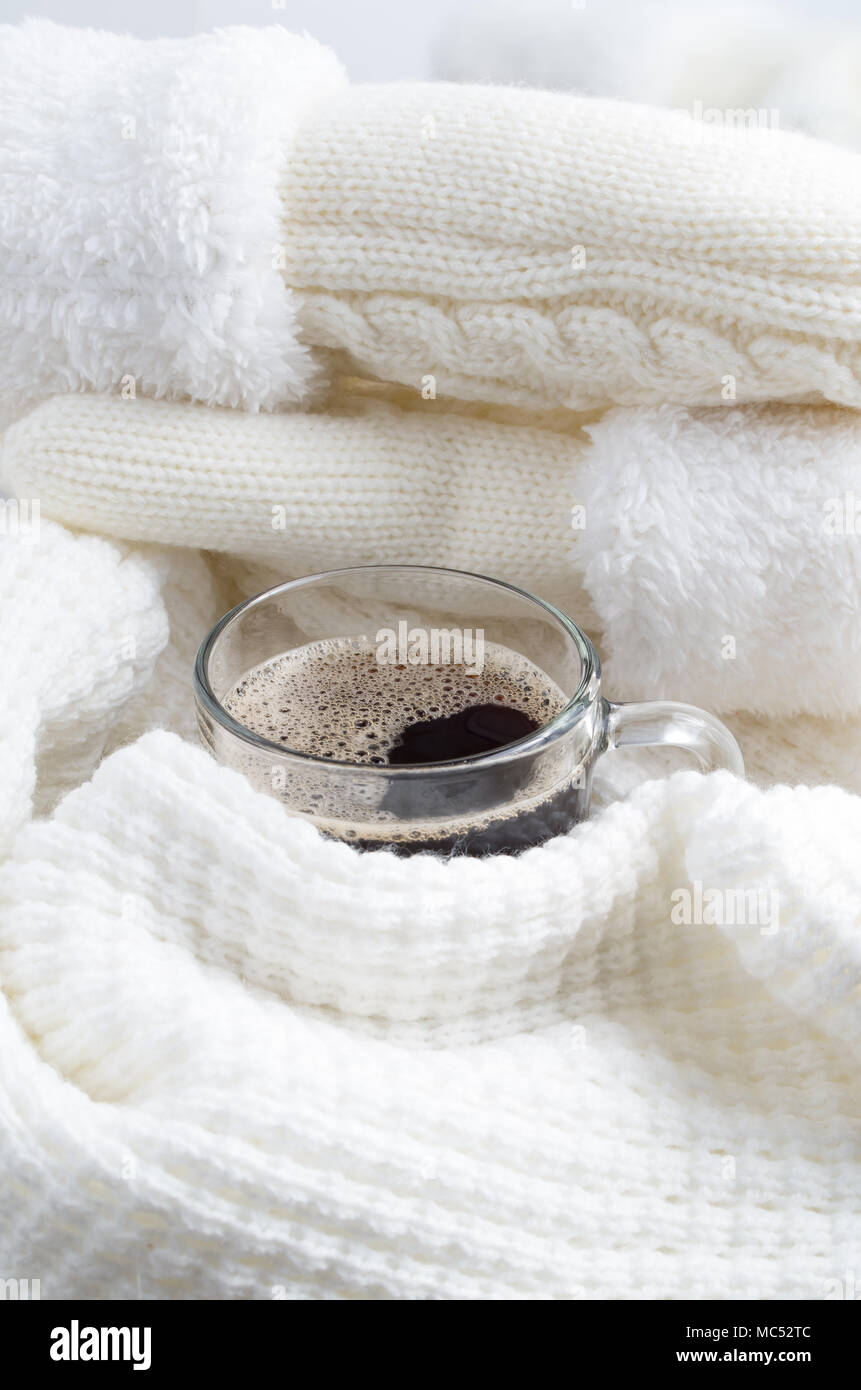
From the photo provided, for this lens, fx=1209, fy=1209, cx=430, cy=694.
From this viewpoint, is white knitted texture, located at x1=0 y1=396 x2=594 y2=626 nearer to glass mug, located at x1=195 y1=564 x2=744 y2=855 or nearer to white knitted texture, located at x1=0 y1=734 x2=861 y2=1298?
glass mug, located at x1=195 y1=564 x2=744 y2=855

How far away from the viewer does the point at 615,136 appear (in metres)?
0.46

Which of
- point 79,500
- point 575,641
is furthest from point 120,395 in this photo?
point 575,641

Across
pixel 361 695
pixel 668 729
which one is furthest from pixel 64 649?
pixel 668 729

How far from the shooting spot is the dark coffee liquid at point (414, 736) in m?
0.39

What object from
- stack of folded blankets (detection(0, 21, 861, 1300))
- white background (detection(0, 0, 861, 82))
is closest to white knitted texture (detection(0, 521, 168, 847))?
stack of folded blankets (detection(0, 21, 861, 1300))

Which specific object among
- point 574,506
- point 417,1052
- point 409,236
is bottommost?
point 417,1052

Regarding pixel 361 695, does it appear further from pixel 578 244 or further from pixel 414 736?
pixel 578 244

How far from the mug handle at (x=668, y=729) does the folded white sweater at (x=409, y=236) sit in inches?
4.9

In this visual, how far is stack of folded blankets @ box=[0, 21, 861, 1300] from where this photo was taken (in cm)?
34

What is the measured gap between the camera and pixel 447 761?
0.39 metres

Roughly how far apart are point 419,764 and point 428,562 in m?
0.16

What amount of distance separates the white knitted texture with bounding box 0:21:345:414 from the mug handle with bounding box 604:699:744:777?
194 millimetres

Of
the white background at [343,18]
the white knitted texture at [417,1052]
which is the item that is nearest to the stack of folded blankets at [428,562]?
the white knitted texture at [417,1052]
